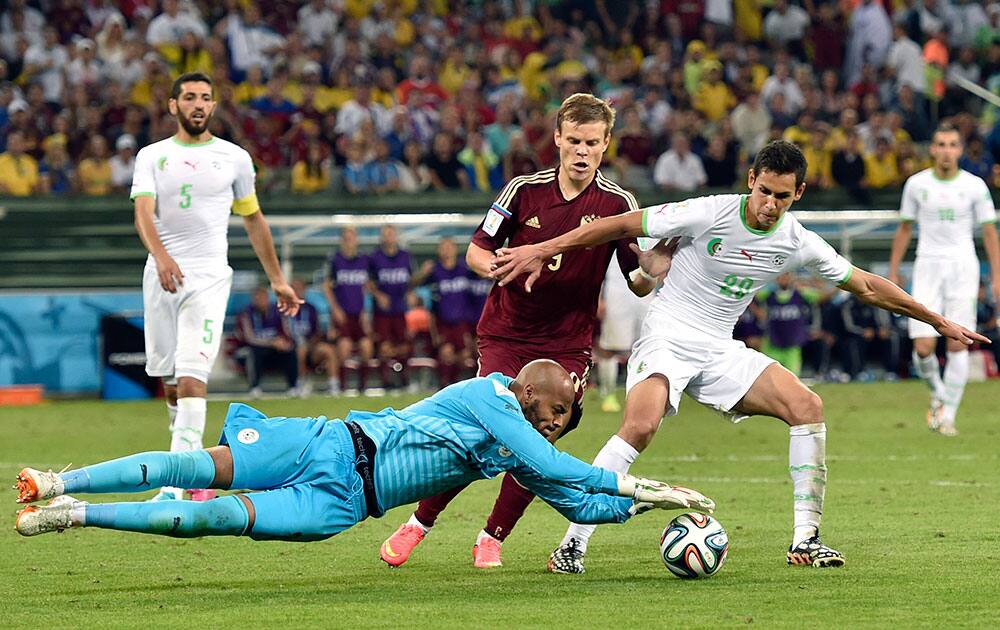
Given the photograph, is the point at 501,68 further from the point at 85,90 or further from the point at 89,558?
the point at 89,558

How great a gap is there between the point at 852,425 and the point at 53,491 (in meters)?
11.3

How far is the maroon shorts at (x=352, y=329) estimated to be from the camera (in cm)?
2241

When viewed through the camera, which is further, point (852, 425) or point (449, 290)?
point (449, 290)

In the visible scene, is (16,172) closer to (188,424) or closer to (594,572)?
(188,424)

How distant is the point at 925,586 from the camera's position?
7.07 m

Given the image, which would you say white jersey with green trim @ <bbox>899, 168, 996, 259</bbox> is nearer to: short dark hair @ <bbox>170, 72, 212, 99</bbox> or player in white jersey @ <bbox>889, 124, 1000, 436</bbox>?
player in white jersey @ <bbox>889, 124, 1000, 436</bbox>

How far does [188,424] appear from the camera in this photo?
10398 millimetres

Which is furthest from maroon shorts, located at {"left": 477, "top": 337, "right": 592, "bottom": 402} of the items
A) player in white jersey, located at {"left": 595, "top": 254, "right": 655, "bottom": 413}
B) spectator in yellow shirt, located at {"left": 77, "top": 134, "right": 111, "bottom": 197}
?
spectator in yellow shirt, located at {"left": 77, "top": 134, "right": 111, "bottom": 197}

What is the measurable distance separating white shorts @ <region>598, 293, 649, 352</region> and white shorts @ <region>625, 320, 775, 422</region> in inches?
484

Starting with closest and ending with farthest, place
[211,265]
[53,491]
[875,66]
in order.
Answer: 1. [53,491]
2. [211,265]
3. [875,66]

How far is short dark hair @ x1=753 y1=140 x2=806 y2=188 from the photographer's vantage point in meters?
7.64

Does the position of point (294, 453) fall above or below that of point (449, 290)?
above

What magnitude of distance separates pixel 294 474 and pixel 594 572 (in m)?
1.69

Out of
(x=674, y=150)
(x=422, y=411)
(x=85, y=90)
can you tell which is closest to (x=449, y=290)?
(x=674, y=150)
